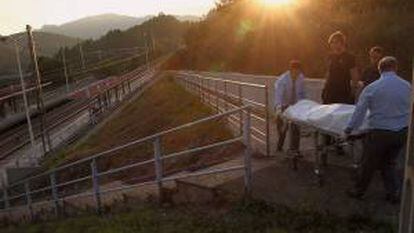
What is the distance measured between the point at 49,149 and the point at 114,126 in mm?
4776

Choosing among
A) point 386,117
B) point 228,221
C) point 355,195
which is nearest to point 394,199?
point 355,195

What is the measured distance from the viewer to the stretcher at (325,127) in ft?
26.2

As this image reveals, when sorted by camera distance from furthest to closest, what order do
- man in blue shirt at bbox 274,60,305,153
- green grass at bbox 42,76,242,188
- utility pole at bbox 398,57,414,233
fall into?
1. green grass at bbox 42,76,242,188
2. man in blue shirt at bbox 274,60,305,153
3. utility pole at bbox 398,57,414,233

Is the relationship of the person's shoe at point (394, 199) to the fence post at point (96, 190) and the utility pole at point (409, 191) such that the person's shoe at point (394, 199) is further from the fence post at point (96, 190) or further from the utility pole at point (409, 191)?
the utility pole at point (409, 191)

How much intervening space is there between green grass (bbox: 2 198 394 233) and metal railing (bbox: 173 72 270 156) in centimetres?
256

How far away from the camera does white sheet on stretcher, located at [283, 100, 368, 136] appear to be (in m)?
7.97

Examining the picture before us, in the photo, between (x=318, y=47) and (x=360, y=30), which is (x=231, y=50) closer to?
(x=318, y=47)

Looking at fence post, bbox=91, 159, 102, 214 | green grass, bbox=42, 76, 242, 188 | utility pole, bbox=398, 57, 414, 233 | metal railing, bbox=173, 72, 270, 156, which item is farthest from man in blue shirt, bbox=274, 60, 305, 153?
utility pole, bbox=398, 57, 414, 233

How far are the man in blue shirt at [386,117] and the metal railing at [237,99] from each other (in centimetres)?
333

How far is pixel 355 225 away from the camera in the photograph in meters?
7.22

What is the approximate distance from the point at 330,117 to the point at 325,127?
0.14m

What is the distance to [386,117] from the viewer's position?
24.5 feet

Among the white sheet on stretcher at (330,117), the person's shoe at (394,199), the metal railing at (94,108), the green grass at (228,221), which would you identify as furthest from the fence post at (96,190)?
the metal railing at (94,108)

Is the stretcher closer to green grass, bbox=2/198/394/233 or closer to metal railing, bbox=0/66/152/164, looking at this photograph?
green grass, bbox=2/198/394/233
